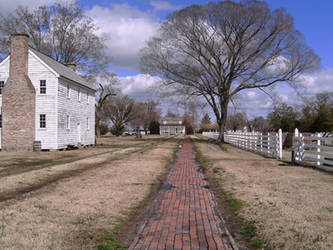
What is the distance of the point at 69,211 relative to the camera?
6.25 m

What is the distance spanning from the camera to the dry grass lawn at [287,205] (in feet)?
15.3

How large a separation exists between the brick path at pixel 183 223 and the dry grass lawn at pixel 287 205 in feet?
2.24

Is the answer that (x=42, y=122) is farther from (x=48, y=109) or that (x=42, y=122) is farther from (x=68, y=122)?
(x=68, y=122)

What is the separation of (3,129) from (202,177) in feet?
61.2

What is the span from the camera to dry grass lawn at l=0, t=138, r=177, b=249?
4.67 metres

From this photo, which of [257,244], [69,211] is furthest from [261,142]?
[257,244]

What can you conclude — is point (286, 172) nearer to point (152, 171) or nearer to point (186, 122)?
point (152, 171)

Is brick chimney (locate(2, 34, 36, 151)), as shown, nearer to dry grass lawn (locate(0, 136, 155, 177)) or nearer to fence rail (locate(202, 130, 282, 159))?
dry grass lawn (locate(0, 136, 155, 177))

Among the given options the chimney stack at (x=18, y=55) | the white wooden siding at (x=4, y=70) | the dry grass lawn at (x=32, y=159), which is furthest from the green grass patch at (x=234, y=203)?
the white wooden siding at (x=4, y=70)

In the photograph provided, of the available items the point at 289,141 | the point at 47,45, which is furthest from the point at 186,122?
the point at 289,141

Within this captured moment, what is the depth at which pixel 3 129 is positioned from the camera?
79.6 ft

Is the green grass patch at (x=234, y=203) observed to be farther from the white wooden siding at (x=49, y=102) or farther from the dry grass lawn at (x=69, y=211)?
the white wooden siding at (x=49, y=102)

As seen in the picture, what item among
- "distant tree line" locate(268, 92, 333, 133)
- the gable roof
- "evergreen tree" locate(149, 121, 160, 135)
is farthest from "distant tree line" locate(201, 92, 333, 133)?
"evergreen tree" locate(149, 121, 160, 135)

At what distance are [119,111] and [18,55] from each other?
2231 inches
